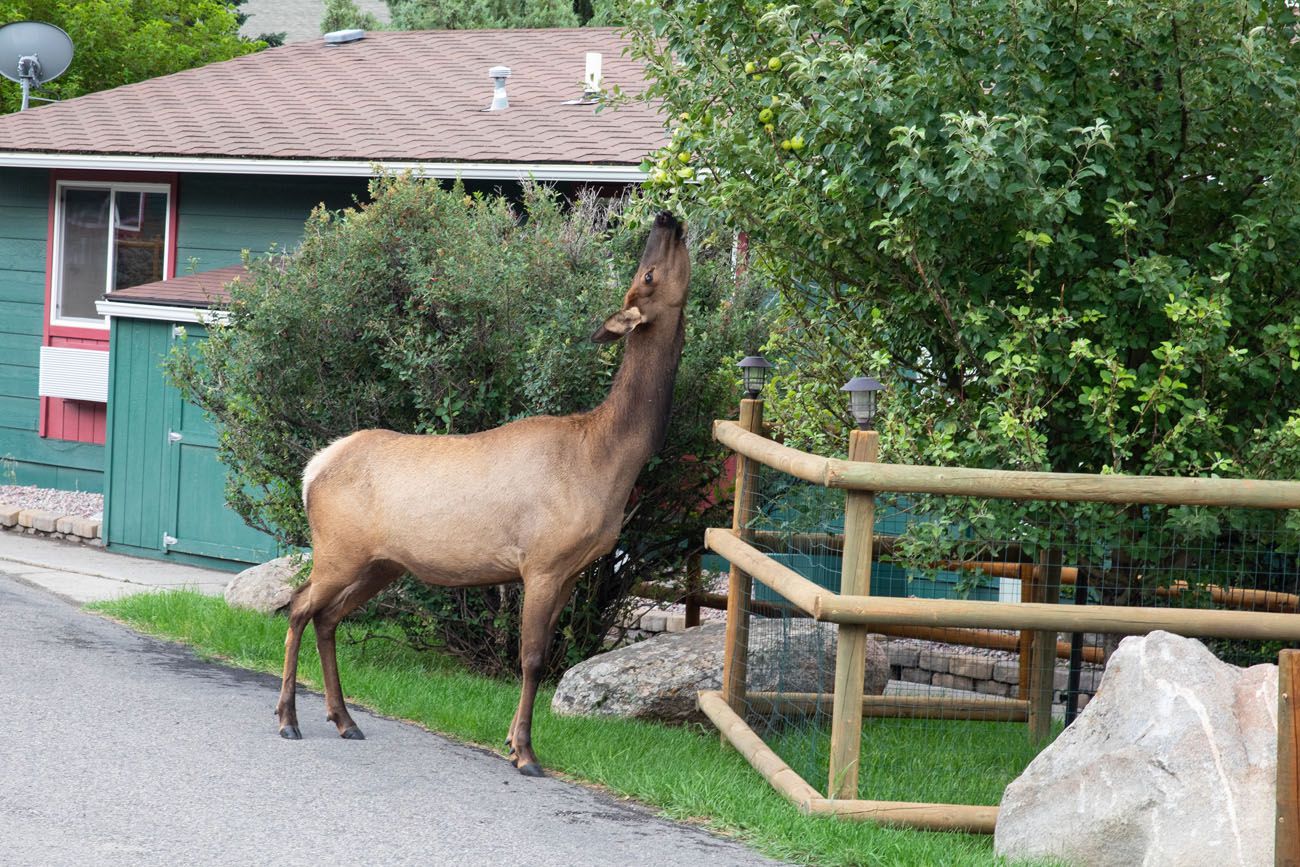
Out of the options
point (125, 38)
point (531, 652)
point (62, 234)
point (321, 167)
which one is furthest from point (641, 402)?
point (125, 38)

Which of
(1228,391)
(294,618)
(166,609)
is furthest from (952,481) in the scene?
(166,609)

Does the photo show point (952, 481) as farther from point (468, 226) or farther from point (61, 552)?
point (61, 552)

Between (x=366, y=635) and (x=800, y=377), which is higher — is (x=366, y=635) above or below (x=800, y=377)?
below

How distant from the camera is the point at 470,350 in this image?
8.23 metres

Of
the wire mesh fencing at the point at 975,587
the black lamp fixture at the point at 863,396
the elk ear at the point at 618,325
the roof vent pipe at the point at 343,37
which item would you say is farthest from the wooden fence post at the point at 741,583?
the roof vent pipe at the point at 343,37

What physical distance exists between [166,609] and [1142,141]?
23.0ft

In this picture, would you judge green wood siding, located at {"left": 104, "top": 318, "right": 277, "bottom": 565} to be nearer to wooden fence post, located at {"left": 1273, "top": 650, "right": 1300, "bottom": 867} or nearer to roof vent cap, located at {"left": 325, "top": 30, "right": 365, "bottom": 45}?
roof vent cap, located at {"left": 325, "top": 30, "right": 365, "bottom": 45}

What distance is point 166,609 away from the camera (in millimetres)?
10070

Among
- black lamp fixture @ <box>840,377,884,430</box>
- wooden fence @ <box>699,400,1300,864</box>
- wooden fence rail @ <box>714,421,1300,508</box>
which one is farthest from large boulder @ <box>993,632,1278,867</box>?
black lamp fixture @ <box>840,377,884,430</box>

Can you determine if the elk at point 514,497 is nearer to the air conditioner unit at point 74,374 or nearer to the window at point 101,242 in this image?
the air conditioner unit at point 74,374

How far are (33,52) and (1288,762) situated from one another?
57.9ft

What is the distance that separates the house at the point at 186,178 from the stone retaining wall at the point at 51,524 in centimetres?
35

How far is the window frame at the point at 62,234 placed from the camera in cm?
1555

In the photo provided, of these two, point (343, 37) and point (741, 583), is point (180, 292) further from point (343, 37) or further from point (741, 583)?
point (741, 583)
